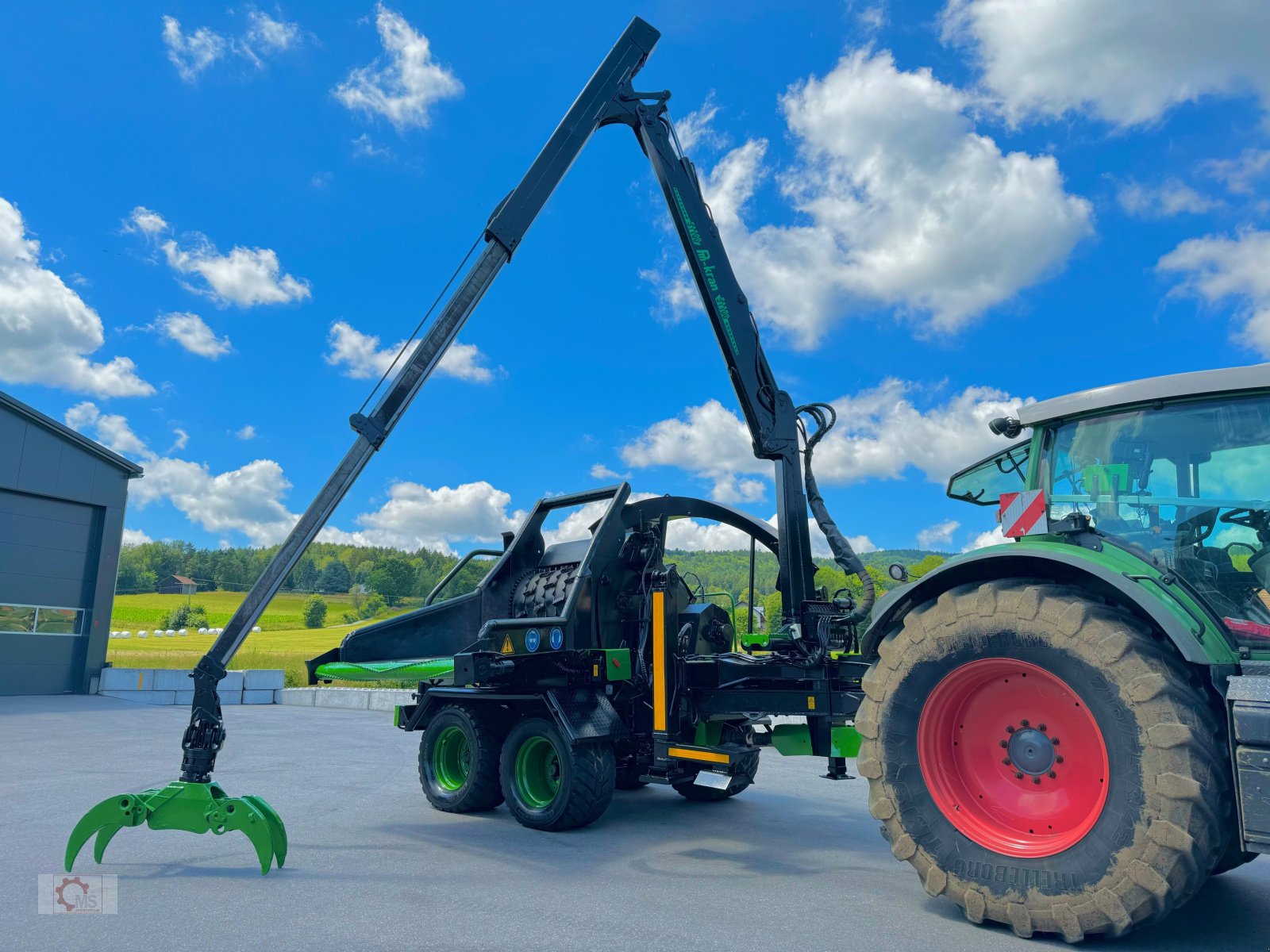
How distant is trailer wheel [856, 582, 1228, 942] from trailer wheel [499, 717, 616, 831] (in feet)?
9.47

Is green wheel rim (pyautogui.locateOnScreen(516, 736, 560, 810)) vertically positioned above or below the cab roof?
below

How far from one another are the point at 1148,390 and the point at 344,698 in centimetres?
2129

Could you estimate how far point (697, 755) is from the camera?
21.2 feet

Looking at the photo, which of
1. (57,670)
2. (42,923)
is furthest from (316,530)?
(57,670)

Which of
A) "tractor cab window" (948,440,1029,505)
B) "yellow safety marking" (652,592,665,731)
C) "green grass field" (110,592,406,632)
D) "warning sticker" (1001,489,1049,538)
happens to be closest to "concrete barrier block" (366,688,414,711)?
"yellow safety marking" (652,592,665,731)

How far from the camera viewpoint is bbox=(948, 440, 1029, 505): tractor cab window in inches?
193

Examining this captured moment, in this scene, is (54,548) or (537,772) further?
(54,548)

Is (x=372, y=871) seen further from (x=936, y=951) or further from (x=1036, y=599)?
(x=1036, y=599)

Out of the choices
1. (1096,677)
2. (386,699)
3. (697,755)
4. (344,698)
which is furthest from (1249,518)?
(344,698)

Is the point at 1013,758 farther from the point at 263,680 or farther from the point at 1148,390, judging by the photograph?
the point at 263,680

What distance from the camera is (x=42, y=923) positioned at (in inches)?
164

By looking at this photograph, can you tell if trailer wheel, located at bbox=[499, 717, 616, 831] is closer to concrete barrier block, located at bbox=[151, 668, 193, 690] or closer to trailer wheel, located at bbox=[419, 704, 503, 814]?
trailer wheel, located at bbox=[419, 704, 503, 814]

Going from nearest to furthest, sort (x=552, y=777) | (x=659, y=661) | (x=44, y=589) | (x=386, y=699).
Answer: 1. (x=659, y=661)
2. (x=552, y=777)
3. (x=386, y=699)
4. (x=44, y=589)

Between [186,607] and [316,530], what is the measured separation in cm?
5365
